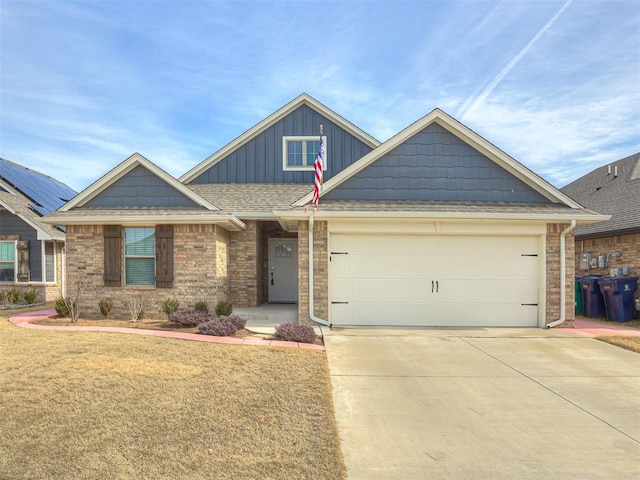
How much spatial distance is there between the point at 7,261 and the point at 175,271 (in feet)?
29.9

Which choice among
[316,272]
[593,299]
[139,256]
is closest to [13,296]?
[139,256]

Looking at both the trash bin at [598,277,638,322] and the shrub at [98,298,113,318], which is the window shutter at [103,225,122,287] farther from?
the trash bin at [598,277,638,322]

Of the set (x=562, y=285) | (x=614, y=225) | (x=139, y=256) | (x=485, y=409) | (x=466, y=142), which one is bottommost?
(x=485, y=409)

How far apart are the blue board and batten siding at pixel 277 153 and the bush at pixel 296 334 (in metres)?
7.72

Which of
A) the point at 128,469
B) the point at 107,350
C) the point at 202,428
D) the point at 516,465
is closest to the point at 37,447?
the point at 128,469

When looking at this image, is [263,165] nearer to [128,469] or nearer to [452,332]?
[452,332]

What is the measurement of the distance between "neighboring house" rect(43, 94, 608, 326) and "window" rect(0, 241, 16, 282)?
6.25 metres

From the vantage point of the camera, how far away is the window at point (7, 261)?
49.1ft

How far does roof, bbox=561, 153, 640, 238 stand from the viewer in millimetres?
12391

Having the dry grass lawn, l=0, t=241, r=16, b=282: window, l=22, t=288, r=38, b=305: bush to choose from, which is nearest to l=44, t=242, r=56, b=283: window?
l=22, t=288, r=38, b=305: bush

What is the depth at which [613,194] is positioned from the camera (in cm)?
1530

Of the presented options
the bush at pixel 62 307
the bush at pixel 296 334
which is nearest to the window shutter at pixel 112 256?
the bush at pixel 62 307

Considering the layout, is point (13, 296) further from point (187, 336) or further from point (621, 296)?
point (621, 296)

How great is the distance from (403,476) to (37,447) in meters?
3.34
